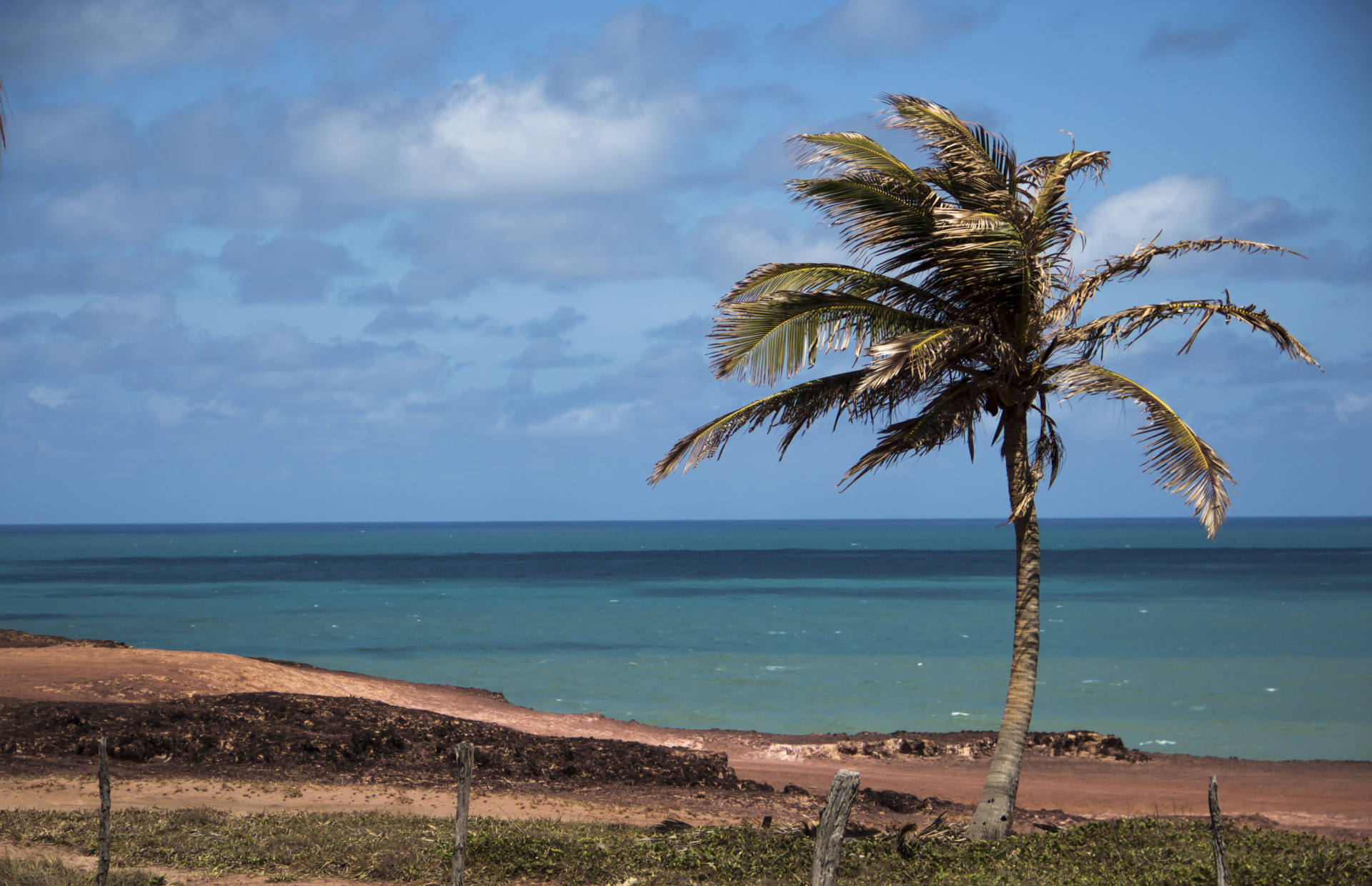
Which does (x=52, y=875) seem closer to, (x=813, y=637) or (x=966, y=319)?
(x=966, y=319)

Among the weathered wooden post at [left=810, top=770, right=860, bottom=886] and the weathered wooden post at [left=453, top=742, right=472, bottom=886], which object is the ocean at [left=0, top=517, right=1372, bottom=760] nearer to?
the weathered wooden post at [left=453, top=742, right=472, bottom=886]

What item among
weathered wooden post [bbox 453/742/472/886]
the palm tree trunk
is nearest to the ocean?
the palm tree trunk

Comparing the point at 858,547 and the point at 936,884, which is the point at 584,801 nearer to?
the point at 936,884

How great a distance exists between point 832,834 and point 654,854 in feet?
11.2

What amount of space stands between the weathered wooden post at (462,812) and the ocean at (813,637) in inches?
625

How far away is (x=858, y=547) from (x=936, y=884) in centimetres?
14171

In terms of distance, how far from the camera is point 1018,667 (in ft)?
34.9

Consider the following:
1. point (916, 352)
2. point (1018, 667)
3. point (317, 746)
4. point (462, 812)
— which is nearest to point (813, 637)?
point (317, 746)

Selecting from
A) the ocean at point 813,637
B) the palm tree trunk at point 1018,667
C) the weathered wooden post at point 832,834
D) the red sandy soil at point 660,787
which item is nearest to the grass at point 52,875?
the red sandy soil at point 660,787

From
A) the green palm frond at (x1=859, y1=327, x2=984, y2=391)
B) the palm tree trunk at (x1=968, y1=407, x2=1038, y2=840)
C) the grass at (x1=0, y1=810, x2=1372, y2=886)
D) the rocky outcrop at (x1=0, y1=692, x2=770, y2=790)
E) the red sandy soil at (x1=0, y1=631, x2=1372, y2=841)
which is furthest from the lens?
the rocky outcrop at (x1=0, y1=692, x2=770, y2=790)

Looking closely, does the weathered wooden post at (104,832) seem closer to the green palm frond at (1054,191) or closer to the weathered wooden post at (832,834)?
the weathered wooden post at (832,834)

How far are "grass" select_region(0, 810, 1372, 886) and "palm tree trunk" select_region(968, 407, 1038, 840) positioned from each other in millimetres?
410

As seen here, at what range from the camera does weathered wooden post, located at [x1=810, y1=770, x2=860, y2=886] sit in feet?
21.3

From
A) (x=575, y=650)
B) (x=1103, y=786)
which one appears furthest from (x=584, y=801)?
(x=575, y=650)
